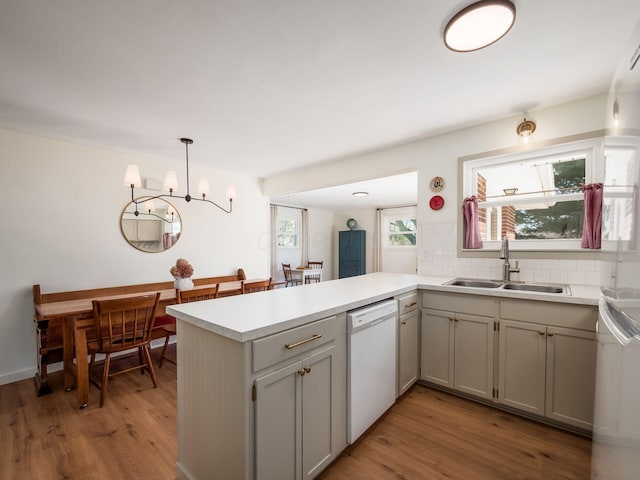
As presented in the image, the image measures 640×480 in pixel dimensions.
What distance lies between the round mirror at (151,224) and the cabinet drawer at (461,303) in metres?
2.98

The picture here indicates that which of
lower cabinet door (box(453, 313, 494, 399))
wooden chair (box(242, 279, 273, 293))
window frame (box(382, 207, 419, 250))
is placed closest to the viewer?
lower cabinet door (box(453, 313, 494, 399))

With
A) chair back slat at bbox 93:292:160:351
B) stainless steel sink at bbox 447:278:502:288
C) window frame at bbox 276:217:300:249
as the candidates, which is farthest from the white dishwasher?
window frame at bbox 276:217:300:249

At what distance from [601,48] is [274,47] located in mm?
Result: 1784

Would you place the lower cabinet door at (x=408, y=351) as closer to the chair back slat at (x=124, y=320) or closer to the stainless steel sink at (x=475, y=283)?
the stainless steel sink at (x=475, y=283)

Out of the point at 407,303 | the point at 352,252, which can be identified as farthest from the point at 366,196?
the point at 407,303

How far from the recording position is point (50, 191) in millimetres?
2666

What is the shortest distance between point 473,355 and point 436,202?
1398mm

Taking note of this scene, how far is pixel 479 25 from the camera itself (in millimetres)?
1342

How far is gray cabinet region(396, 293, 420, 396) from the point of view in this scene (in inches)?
79.2

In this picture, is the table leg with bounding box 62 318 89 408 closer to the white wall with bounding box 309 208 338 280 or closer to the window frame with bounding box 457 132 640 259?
the window frame with bounding box 457 132 640 259

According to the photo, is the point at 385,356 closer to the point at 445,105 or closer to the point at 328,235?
the point at 445,105

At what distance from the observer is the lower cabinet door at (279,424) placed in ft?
3.54

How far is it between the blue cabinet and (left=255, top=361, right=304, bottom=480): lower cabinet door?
6459 millimetres

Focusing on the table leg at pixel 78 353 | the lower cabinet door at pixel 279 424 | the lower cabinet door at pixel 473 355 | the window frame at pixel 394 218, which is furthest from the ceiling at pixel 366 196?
the lower cabinet door at pixel 279 424
